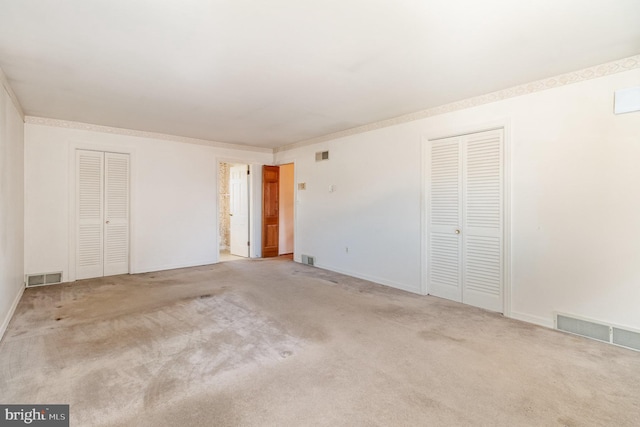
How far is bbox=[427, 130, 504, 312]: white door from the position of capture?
136 inches

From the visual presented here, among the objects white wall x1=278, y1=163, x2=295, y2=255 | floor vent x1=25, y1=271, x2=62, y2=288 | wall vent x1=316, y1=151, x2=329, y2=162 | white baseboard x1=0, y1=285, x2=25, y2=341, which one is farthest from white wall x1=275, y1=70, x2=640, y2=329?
floor vent x1=25, y1=271, x2=62, y2=288

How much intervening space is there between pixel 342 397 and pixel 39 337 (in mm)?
2781

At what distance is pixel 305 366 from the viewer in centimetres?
228

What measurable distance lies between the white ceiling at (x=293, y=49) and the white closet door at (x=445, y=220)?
2.31 ft

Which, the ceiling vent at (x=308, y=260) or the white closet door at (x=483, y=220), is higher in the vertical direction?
the white closet door at (x=483, y=220)

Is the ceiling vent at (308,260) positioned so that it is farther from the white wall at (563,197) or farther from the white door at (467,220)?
the white door at (467,220)

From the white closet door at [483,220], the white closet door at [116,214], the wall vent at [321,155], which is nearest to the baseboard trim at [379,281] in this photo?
the white closet door at [483,220]

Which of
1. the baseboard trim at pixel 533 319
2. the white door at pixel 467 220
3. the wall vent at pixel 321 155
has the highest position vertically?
the wall vent at pixel 321 155

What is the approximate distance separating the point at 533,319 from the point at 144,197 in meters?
5.92

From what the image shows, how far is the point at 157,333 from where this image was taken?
2855 mm

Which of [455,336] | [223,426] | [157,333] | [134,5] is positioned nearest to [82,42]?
[134,5]

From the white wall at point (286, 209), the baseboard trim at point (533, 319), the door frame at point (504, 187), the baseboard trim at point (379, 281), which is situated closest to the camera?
the baseboard trim at point (533, 319)

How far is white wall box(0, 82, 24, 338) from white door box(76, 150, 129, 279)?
0.74 meters

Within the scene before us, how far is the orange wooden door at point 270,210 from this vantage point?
→ 6.91m
